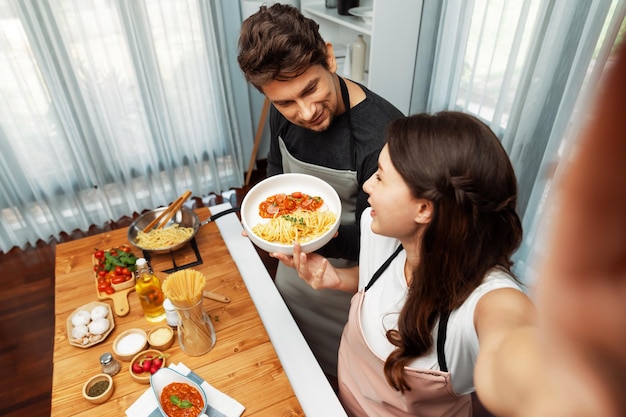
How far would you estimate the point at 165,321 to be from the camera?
4.71 ft

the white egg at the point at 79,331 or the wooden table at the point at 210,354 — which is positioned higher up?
the white egg at the point at 79,331

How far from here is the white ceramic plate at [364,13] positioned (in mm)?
2689

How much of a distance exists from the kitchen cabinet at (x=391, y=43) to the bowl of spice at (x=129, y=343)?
2.06m

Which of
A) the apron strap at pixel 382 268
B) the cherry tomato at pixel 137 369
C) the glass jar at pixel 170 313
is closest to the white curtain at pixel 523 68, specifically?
the apron strap at pixel 382 268

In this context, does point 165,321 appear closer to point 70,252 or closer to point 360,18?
point 70,252

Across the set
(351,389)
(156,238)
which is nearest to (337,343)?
(351,389)

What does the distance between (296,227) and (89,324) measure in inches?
31.2

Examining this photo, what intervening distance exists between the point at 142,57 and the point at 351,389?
8.74 ft

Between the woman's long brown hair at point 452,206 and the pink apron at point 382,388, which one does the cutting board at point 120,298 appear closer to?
the pink apron at point 382,388

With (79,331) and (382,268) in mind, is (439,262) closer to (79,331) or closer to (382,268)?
(382,268)

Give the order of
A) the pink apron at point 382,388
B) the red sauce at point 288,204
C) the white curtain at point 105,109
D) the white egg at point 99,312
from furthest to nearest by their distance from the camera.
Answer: the white curtain at point 105,109
the red sauce at point 288,204
the white egg at point 99,312
the pink apron at point 382,388

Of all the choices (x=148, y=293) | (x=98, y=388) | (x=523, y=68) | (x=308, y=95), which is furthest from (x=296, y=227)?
(x=523, y=68)

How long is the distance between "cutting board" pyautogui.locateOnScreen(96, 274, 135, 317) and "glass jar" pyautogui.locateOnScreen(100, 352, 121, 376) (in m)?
0.22

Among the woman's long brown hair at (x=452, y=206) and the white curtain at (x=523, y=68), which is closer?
the woman's long brown hair at (x=452, y=206)
